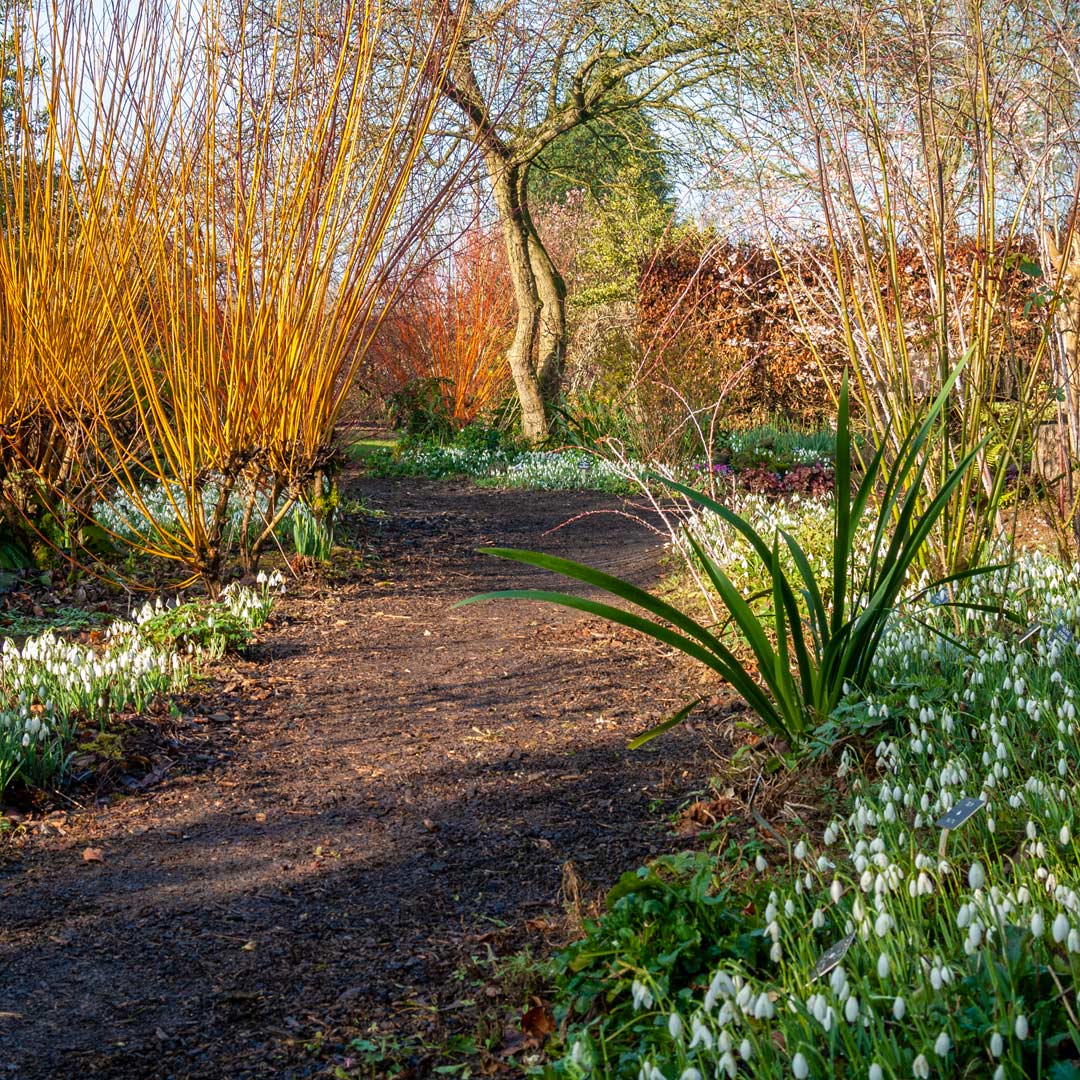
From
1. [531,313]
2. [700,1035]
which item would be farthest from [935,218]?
[531,313]

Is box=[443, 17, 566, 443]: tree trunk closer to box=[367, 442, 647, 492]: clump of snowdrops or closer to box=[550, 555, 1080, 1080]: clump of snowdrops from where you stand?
box=[367, 442, 647, 492]: clump of snowdrops

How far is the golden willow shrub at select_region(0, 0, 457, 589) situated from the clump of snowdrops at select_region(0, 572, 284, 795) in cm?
62

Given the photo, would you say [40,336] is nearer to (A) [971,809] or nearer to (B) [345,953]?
(B) [345,953]

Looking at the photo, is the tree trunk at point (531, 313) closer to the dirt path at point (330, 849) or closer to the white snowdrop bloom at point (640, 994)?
the dirt path at point (330, 849)

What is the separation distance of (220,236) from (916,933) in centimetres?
514

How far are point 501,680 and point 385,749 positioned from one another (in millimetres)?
907

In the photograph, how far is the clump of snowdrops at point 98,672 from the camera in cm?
361

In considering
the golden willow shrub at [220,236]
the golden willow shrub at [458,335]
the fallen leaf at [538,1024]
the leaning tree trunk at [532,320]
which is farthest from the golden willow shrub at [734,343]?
the fallen leaf at [538,1024]

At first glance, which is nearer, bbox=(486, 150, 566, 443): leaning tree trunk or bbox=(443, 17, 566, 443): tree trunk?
bbox=(443, 17, 566, 443): tree trunk

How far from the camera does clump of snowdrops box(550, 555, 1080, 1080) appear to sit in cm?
158

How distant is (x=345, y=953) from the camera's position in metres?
2.56

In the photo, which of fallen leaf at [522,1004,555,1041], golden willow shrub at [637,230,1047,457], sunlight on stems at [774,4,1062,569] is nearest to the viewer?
fallen leaf at [522,1004,555,1041]

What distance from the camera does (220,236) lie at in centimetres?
581

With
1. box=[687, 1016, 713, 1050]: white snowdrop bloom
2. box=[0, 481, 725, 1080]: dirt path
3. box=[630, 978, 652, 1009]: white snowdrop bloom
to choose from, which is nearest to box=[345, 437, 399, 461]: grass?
box=[0, 481, 725, 1080]: dirt path
